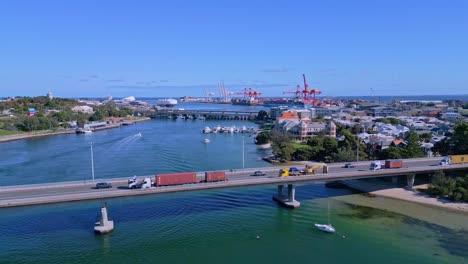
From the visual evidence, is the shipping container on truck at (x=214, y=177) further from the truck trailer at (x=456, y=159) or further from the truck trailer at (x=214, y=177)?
the truck trailer at (x=456, y=159)

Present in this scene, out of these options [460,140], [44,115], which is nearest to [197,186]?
[460,140]

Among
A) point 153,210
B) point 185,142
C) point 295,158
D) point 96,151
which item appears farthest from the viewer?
point 185,142

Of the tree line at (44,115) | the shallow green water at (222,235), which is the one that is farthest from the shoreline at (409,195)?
the tree line at (44,115)

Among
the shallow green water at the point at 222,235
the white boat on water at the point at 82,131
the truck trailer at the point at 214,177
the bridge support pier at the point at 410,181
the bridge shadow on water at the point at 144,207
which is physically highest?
the truck trailer at the point at 214,177

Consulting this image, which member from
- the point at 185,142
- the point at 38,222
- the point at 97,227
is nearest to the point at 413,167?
the point at 97,227

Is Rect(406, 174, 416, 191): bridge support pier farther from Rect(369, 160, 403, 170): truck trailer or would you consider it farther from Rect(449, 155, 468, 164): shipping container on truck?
Rect(449, 155, 468, 164): shipping container on truck

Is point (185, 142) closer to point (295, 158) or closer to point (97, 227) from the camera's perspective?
point (295, 158)
